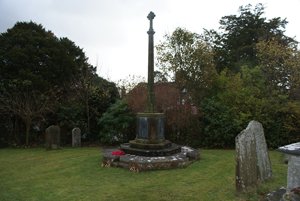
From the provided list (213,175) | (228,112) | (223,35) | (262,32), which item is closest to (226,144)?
(228,112)

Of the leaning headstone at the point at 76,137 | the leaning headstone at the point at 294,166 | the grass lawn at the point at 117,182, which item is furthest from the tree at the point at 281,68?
the leaning headstone at the point at 294,166

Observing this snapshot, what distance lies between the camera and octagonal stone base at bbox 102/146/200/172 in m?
11.8

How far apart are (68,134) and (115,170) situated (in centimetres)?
1038

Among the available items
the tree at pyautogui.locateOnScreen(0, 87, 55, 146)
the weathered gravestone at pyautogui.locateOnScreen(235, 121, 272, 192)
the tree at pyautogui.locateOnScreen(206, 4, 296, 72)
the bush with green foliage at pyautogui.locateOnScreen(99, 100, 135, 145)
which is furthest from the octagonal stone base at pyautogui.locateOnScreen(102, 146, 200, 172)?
the tree at pyautogui.locateOnScreen(206, 4, 296, 72)

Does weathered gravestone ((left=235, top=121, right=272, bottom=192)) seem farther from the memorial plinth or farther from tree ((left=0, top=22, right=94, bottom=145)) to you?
tree ((left=0, top=22, right=94, bottom=145))

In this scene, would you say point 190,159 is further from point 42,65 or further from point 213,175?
point 42,65

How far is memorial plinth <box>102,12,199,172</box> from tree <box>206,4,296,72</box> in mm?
19785

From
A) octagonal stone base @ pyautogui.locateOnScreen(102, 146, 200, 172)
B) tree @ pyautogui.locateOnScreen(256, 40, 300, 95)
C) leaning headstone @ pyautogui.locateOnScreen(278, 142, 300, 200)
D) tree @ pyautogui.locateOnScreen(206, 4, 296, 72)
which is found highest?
tree @ pyautogui.locateOnScreen(206, 4, 296, 72)

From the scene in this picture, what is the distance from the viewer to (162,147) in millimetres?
13164

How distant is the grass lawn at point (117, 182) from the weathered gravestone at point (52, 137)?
392 cm

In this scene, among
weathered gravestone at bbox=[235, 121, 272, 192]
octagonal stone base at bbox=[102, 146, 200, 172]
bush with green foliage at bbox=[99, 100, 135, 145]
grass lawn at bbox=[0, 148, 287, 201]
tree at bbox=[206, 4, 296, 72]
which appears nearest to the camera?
weathered gravestone at bbox=[235, 121, 272, 192]

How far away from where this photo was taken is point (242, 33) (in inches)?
1423

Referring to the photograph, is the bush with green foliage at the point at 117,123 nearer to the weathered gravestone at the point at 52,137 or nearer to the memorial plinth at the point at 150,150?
the weathered gravestone at the point at 52,137

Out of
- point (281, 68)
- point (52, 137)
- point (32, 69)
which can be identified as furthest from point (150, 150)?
point (32, 69)
